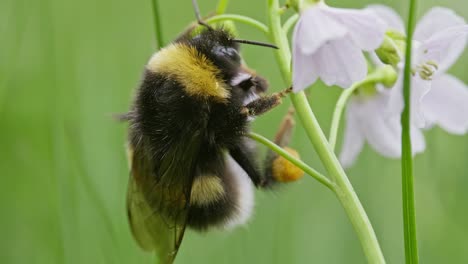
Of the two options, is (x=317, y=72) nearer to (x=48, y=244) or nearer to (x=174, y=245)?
(x=174, y=245)

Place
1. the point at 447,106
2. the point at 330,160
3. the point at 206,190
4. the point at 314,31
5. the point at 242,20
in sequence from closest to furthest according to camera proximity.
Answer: the point at 314,31 < the point at 330,160 < the point at 242,20 < the point at 206,190 < the point at 447,106

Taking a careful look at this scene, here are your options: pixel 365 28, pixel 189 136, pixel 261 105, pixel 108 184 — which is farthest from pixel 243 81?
pixel 108 184

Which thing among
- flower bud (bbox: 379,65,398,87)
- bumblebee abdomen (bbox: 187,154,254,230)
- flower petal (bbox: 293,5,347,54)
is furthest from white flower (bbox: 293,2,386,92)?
bumblebee abdomen (bbox: 187,154,254,230)

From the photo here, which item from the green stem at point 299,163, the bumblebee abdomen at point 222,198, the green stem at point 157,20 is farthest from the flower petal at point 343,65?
the green stem at point 157,20

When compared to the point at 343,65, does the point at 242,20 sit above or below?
above

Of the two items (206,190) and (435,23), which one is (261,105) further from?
(435,23)

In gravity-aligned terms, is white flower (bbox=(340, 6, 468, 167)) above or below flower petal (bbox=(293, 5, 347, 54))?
below

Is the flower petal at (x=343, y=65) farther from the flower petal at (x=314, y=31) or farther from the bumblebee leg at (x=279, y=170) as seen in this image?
the bumblebee leg at (x=279, y=170)

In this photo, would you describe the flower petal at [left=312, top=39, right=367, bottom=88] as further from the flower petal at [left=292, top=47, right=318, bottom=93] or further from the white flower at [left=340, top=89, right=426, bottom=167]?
the white flower at [left=340, top=89, right=426, bottom=167]
